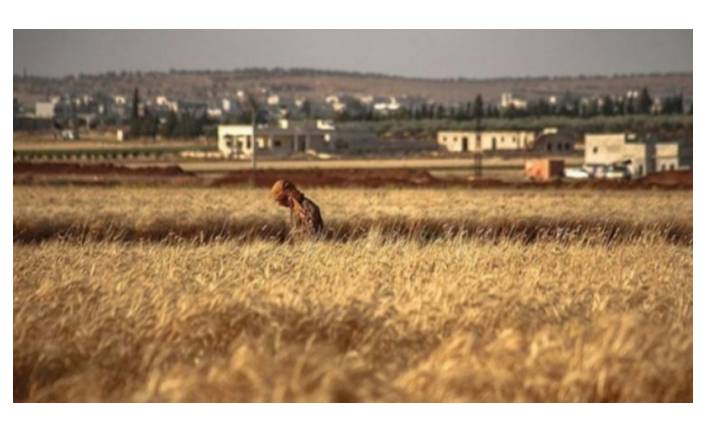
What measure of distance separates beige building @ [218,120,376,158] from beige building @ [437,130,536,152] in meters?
5.24

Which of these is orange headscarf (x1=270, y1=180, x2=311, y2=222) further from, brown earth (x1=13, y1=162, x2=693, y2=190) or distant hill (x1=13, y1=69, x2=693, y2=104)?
brown earth (x1=13, y1=162, x2=693, y2=190)

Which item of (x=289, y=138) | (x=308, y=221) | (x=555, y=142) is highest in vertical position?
(x=289, y=138)

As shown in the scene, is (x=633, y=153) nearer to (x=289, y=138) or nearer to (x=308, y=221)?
(x=289, y=138)

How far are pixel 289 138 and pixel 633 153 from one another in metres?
27.8

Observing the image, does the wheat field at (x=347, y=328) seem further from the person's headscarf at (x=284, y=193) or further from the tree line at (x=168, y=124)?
the tree line at (x=168, y=124)

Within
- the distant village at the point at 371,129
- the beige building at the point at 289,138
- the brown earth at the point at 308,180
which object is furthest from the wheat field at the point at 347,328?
the beige building at the point at 289,138

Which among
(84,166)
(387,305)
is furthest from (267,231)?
(84,166)

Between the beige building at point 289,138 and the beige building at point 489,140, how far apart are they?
524cm

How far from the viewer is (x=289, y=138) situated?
8694cm

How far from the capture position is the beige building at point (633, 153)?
62656mm

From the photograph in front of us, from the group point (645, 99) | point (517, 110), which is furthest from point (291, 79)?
point (517, 110)

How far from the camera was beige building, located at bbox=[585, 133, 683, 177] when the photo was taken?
6266 cm
